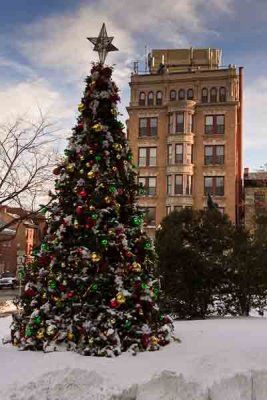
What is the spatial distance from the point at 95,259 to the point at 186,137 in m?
35.4

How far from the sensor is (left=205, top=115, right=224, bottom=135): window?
4228 cm

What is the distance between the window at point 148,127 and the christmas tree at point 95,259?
3520 cm

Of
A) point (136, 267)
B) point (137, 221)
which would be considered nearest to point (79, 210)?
point (137, 221)

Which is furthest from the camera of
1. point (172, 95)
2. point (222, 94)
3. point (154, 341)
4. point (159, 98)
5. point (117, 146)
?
point (159, 98)

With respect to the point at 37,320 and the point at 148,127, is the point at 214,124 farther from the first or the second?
the point at 37,320

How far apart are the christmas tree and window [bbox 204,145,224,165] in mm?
34400

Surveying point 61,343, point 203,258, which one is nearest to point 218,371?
point 61,343

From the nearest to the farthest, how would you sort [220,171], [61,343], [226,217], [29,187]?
[61,343]
[226,217]
[29,187]
[220,171]

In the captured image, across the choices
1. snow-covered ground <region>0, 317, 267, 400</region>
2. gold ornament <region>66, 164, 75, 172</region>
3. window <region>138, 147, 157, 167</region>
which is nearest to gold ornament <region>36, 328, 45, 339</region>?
snow-covered ground <region>0, 317, 267, 400</region>

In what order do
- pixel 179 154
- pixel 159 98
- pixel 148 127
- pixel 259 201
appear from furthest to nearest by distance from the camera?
pixel 159 98 < pixel 148 127 < pixel 179 154 < pixel 259 201

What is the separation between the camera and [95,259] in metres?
7.52

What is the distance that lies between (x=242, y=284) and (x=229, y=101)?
32419mm

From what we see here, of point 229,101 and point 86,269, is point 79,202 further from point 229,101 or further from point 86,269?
point 229,101

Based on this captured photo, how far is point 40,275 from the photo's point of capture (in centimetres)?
779
